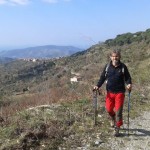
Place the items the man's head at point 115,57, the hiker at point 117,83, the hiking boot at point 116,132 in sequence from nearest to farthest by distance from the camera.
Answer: the man's head at point 115,57
the hiker at point 117,83
the hiking boot at point 116,132

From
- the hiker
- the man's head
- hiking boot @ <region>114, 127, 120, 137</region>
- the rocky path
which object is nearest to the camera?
the rocky path

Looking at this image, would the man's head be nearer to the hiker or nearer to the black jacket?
the hiker

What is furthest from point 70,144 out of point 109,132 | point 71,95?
point 71,95

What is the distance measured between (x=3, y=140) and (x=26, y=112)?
197 centimetres

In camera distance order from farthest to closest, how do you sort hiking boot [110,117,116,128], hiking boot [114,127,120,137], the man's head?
hiking boot [110,117,116,128] < hiking boot [114,127,120,137] < the man's head

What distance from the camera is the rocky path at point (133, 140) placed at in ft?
24.8

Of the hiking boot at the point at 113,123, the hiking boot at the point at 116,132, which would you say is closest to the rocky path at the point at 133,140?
the hiking boot at the point at 116,132

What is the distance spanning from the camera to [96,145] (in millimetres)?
7625

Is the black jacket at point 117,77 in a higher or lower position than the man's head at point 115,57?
lower

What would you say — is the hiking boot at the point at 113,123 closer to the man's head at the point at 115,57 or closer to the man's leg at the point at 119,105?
the man's leg at the point at 119,105

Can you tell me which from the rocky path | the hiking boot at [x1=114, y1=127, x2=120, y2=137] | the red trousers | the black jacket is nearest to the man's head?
the black jacket

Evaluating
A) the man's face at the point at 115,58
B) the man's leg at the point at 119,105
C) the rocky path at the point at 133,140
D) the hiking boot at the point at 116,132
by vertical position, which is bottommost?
the rocky path at the point at 133,140

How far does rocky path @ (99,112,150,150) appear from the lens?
7547mm

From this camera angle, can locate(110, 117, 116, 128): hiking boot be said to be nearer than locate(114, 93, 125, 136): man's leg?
No
